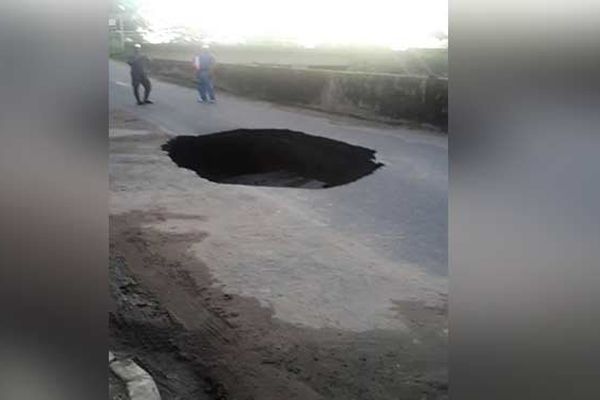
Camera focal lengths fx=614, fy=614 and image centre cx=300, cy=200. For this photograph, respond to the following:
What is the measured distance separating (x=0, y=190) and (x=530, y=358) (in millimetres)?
669

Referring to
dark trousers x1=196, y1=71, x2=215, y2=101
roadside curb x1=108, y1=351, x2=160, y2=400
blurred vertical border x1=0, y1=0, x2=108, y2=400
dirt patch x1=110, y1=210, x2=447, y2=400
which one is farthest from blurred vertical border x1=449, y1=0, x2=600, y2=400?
dark trousers x1=196, y1=71, x2=215, y2=101

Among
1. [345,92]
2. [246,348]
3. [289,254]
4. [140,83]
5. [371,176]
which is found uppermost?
[345,92]

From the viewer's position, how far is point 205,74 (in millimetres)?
2062

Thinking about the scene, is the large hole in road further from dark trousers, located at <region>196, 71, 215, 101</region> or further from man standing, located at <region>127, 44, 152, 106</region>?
man standing, located at <region>127, 44, 152, 106</region>

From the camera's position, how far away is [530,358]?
717 mm

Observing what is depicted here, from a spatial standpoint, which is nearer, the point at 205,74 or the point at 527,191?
the point at 527,191

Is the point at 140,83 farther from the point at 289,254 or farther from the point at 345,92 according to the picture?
the point at 345,92

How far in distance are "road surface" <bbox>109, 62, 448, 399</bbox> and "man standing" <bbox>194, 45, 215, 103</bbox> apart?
0.07 meters

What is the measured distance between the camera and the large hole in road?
2.68 meters

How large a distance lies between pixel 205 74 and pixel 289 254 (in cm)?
67

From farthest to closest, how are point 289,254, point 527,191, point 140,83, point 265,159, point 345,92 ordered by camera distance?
point 345,92, point 265,159, point 289,254, point 140,83, point 527,191

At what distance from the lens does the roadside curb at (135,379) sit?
1.36 m

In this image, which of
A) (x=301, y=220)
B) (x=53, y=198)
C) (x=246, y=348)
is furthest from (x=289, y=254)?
(x=53, y=198)

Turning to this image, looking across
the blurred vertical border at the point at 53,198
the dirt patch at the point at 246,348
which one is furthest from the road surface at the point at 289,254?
the blurred vertical border at the point at 53,198
